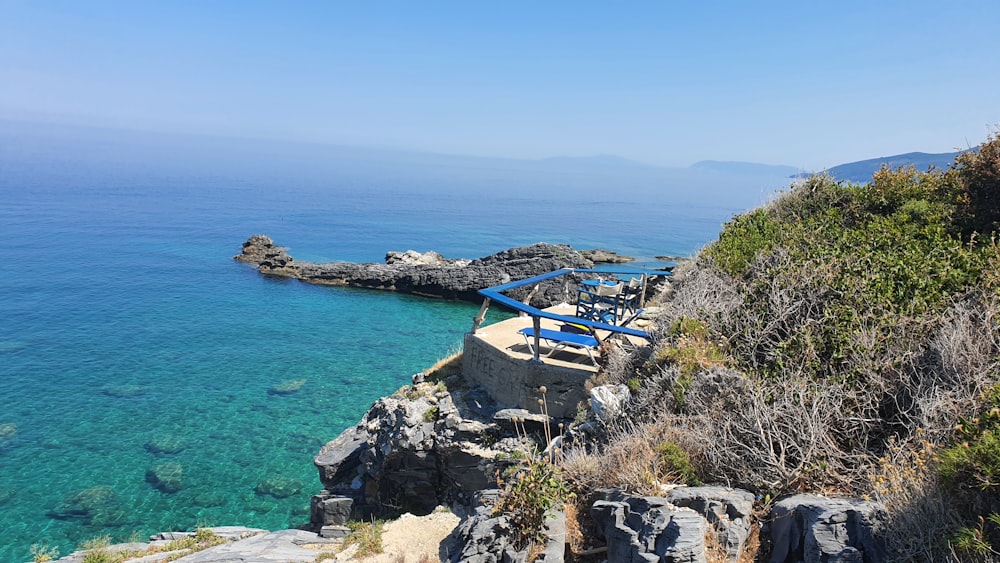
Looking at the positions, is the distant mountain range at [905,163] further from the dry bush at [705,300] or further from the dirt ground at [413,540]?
the dirt ground at [413,540]

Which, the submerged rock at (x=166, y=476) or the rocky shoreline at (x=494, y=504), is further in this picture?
the submerged rock at (x=166, y=476)

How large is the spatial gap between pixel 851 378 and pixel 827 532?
292cm

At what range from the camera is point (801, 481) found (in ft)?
20.4

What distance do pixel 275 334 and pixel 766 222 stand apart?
27144mm

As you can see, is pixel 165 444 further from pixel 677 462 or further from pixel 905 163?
pixel 905 163

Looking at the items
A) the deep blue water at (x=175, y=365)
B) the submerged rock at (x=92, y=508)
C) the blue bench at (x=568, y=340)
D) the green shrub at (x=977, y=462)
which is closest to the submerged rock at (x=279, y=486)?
the deep blue water at (x=175, y=365)

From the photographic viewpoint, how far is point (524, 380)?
1207cm

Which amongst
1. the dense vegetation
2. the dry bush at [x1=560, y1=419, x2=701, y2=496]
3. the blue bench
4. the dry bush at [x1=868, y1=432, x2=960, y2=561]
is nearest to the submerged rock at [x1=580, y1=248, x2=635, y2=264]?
the blue bench

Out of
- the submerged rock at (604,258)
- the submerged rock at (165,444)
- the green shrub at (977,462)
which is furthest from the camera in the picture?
the submerged rock at (604,258)

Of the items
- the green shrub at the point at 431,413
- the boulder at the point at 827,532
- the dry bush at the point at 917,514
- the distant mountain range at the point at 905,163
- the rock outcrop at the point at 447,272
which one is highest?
the distant mountain range at the point at 905,163

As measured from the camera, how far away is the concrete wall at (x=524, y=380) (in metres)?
11.5

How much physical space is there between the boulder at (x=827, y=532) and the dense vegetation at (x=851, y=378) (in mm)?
162

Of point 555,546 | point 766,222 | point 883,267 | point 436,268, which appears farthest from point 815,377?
point 436,268

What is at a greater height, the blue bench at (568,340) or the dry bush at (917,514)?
the dry bush at (917,514)
